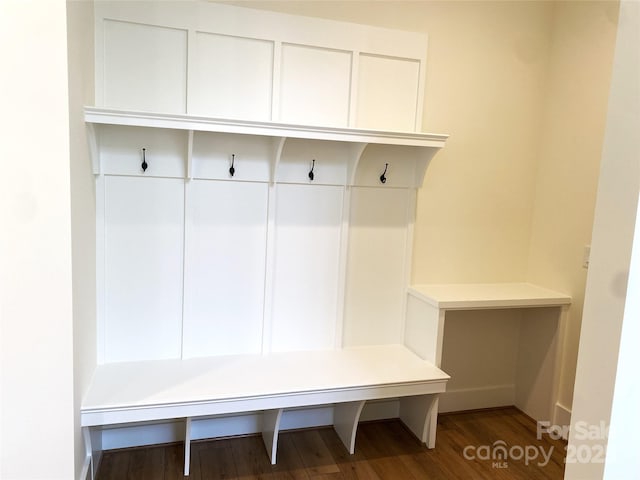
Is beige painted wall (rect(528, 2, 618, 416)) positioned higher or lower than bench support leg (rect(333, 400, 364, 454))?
higher

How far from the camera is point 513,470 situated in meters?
2.32

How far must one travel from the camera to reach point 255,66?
2271 millimetres

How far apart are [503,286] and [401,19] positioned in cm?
163

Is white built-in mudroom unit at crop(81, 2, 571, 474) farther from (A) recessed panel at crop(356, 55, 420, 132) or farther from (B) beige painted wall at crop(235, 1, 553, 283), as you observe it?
(B) beige painted wall at crop(235, 1, 553, 283)

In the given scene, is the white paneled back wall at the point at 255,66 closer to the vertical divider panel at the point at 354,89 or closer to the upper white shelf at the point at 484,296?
the vertical divider panel at the point at 354,89

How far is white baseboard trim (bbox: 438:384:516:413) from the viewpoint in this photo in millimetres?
2877

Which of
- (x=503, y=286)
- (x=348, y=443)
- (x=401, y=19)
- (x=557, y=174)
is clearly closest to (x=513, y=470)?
(x=348, y=443)

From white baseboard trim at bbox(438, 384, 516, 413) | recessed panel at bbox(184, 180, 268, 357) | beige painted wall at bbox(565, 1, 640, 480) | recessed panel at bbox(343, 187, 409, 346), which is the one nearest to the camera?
beige painted wall at bbox(565, 1, 640, 480)

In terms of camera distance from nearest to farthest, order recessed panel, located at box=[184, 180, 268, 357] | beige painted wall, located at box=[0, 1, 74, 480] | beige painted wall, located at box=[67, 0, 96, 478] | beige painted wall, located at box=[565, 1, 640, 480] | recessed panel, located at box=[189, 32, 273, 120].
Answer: beige painted wall, located at box=[565, 1, 640, 480]
beige painted wall, located at box=[0, 1, 74, 480]
beige painted wall, located at box=[67, 0, 96, 478]
recessed panel, located at box=[189, 32, 273, 120]
recessed panel, located at box=[184, 180, 268, 357]

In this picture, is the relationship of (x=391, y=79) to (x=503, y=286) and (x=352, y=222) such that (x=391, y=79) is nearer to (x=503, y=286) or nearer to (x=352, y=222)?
(x=352, y=222)

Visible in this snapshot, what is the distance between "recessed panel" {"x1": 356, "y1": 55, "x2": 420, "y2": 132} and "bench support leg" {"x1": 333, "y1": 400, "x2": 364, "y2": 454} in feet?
4.72

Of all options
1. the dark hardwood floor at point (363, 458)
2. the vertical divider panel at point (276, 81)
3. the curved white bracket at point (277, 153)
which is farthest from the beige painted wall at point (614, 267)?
the vertical divider panel at point (276, 81)

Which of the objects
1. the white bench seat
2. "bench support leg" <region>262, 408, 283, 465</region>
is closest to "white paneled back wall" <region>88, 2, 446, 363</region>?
the white bench seat

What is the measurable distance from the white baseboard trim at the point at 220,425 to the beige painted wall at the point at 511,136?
0.58 meters
